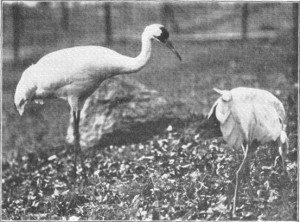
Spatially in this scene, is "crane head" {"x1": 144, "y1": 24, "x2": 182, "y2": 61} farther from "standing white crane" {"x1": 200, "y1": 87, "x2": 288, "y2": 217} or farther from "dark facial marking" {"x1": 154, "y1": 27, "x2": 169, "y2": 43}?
"standing white crane" {"x1": 200, "y1": 87, "x2": 288, "y2": 217}

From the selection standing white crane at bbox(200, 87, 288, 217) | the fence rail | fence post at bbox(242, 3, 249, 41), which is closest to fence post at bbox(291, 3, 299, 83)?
the fence rail

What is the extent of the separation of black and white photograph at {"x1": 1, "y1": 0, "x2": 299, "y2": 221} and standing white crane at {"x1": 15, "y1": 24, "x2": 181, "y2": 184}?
0.01 metres

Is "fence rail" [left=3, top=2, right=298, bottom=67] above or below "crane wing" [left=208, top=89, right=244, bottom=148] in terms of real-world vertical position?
above

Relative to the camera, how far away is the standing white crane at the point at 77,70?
215 inches

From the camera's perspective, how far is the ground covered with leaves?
17.7 feet

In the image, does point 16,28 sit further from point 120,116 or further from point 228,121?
point 228,121

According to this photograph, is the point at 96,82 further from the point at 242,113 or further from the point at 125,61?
the point at 242,113

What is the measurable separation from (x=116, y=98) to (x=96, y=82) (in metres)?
0.65

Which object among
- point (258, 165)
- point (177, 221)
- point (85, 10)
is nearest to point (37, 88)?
point (85, 10)

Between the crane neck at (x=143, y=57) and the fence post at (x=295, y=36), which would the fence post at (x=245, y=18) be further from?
the crane neck at (x=143, y=57)

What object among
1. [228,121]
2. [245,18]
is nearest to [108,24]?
[245,18]

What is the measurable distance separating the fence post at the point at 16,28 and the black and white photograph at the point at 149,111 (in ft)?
0.04

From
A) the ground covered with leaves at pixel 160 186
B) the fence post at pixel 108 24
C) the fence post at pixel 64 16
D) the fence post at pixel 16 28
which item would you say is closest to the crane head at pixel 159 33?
the fence post at pixel 108 24

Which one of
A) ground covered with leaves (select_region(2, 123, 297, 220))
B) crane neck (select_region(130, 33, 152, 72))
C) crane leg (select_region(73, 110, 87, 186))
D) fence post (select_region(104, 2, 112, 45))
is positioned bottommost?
ground covered with leaves (select_region(2, 123, 297, 220))
